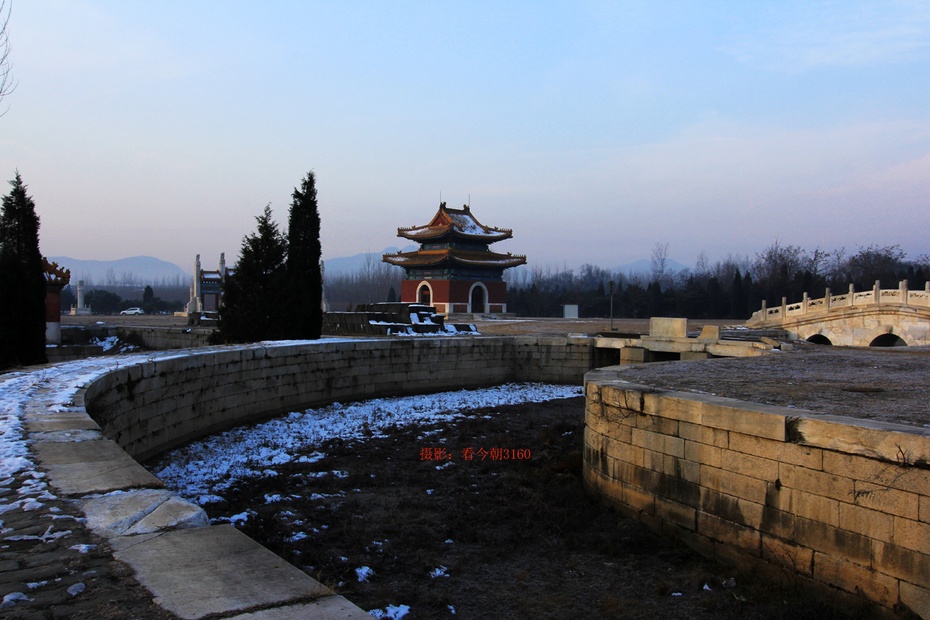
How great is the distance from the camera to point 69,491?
357 cm

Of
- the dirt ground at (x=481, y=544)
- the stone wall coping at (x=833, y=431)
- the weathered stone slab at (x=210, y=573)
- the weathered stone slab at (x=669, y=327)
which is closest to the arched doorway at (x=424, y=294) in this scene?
the weathered stone slab at (x=669, y=327)

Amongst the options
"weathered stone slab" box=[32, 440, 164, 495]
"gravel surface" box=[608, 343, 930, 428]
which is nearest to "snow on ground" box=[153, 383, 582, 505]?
"weathered stone slab" box=[32, 440, 164, 495]

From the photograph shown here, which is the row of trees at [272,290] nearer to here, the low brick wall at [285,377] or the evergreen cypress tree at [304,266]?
the evergreen cypress tree at [304,266]

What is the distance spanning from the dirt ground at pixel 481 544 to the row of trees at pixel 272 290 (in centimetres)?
720

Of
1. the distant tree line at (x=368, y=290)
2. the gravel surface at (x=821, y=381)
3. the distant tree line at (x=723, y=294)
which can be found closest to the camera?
the gravel surface at (x=821, y=381)

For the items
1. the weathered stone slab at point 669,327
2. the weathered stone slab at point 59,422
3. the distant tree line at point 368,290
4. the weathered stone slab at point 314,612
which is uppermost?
the distant tree line at point 368,290

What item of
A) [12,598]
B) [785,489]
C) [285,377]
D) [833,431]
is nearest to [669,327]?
[285,377]

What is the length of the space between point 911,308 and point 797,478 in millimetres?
23889

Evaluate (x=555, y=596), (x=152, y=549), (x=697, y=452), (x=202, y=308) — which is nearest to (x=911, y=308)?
(x=697, y=452)

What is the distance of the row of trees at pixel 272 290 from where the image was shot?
586 inches

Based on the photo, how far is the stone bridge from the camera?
936 inches

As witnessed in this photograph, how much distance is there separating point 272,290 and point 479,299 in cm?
3507

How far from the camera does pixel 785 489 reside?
4.68 m

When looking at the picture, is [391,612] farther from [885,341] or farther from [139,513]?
[885,341]
